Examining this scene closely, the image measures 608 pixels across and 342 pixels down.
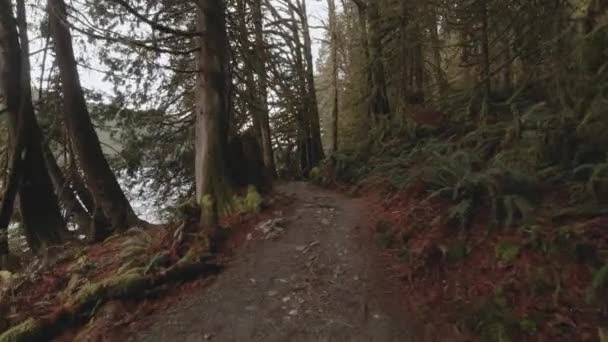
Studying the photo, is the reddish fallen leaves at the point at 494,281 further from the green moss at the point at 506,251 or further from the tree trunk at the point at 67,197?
the tree trunk at the point at 67,197

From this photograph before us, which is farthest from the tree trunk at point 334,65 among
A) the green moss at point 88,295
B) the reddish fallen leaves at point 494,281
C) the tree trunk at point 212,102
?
the green moss at point 88,295

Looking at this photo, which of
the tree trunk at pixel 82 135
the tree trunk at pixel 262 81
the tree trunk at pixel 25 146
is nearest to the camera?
the tree trunk at pixel 25 146

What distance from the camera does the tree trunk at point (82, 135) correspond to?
668 centimetres

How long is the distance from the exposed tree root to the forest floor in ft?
0.76

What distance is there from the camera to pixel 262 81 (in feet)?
25.0

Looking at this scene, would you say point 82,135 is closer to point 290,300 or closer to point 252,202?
point 252,202

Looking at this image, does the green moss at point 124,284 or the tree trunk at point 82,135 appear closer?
the green moss at point 124,284

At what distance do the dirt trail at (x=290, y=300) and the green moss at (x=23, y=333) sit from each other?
92 centimetres

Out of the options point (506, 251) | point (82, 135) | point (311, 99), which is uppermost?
point (311, 99)

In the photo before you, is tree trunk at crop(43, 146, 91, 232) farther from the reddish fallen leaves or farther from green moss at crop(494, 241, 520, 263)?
green moss at crop(494, 241, 520, 263)

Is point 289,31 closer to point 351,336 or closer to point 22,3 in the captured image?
point 22,3

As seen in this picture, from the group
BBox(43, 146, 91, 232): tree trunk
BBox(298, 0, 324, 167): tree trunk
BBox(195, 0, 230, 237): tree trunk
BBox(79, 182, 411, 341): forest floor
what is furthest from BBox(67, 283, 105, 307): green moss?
BBox(298, 0, 324, 167): tree trunk

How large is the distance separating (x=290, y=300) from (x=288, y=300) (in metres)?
0.02

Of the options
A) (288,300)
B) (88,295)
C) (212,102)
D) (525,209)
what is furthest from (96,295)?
(525,209)
